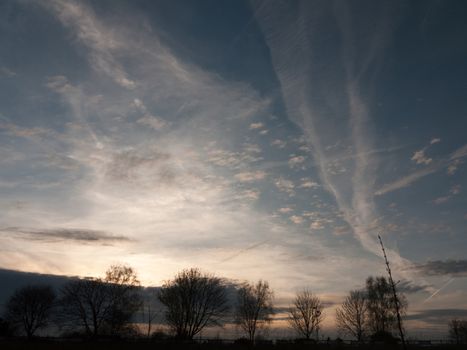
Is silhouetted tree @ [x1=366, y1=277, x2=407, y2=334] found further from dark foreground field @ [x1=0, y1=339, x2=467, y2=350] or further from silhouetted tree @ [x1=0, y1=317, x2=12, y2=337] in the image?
silhouetted tree @ [x1=0, y1=317, x2=12, y2=337]

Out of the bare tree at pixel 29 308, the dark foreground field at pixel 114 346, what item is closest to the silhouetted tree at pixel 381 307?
the dark foreground field at pixel 114 346

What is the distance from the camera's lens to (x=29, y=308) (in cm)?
8438

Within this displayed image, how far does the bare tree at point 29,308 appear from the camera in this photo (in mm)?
82875

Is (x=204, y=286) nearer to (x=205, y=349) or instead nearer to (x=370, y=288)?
(x=205, y=349)

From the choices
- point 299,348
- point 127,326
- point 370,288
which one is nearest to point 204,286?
point 127,326

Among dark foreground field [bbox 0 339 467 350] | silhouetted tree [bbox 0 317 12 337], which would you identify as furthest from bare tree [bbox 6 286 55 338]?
dark foreground field [bbox 0 339 467 350]

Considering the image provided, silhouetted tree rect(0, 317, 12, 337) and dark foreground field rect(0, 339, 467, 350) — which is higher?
silhouetted tree rect(0, 317, 12, 337)

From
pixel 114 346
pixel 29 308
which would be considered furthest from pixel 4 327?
pixel 114 346

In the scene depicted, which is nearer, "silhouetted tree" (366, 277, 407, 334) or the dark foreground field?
the dark foreground field

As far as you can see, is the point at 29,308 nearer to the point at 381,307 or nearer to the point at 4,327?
the point at 4,327

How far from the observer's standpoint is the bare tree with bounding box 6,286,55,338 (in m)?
82.9

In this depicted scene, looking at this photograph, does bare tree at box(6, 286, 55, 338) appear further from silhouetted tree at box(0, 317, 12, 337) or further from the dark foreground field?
the dark foreground field

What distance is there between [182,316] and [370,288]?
4393 cm

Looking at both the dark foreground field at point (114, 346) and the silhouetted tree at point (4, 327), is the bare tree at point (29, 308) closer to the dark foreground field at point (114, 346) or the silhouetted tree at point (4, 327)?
the silhouetted tree at point (4, 327)
